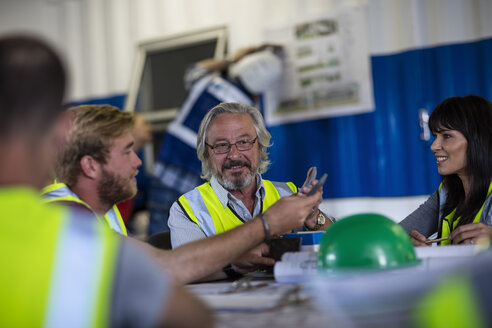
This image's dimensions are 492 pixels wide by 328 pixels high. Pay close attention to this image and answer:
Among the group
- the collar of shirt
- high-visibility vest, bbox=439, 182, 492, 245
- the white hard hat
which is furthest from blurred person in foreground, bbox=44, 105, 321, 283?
the white hard hat

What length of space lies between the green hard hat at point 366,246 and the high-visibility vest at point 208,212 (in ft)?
3.14

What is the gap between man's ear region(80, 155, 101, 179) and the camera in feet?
7.23

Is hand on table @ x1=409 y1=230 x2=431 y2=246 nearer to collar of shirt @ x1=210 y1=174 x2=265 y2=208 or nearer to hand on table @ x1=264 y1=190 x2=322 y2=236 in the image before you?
hand on table @ x1=264 y1=190 x2=322 y2=236

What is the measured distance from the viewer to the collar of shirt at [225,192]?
2410mm

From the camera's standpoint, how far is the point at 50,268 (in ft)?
2.39

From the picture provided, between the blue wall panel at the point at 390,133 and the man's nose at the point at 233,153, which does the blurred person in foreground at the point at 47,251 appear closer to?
the man's nose at the point at 233,153

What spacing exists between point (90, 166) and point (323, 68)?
2.17 metres

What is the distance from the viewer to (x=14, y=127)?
78 centimetres

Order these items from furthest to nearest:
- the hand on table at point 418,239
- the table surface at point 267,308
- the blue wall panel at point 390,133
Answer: the blue wall panel at point 390,133, the hand on table at point 418,239, the table surface at point 267,308

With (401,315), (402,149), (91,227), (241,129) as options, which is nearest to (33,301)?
(91,227)

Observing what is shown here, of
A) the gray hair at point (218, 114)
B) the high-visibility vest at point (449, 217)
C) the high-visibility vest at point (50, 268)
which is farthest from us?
the gray hair at point (218, 114)

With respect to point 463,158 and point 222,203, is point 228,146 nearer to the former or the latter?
point 222,203

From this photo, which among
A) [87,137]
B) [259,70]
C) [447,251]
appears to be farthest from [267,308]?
[259,70]

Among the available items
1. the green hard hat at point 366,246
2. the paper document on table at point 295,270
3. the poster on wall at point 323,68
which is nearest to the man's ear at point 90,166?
the paper document on table at point 295,270
